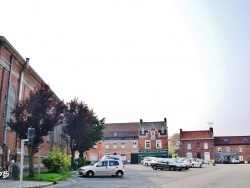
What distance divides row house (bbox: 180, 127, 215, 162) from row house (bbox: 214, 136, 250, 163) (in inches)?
186

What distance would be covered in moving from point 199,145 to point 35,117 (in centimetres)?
6665

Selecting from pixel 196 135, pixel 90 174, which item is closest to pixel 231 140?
pixel 196 135

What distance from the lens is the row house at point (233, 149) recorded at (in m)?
84.2

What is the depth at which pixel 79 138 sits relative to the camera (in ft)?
117

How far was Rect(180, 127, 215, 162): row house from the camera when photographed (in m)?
80.5

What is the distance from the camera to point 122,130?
8288cm

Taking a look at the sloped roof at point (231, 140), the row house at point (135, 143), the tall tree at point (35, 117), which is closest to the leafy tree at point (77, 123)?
the tall tree at point (35, 117)

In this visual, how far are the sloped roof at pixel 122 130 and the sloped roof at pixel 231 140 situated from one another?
2332 centimetres

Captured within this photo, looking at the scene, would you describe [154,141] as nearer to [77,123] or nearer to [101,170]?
[77,123]

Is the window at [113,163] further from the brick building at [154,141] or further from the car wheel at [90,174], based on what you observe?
the brick building at [154,141]

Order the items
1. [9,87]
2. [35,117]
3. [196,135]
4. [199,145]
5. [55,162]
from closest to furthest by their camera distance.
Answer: [35,117]
[9,87]
[55,162]
[199,145]
[196,135]

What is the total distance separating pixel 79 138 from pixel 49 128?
14.0 m

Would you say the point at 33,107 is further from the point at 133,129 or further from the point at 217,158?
the point at 217,158

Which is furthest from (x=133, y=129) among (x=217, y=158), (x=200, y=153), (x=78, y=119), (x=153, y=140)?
(x=78, y=119)
